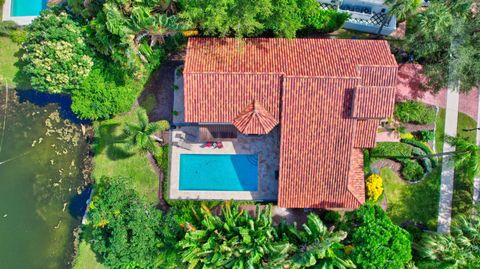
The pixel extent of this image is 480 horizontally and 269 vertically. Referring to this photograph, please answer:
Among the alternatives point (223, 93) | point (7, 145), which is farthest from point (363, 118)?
point (7, 145)

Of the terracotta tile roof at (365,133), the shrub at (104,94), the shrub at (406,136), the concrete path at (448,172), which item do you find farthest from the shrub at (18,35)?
the concrete path at (448,172)

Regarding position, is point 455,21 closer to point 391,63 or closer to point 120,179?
point 391,63

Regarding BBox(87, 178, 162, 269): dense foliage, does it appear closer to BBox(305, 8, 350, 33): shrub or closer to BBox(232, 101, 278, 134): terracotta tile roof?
BBox(232, 101, 278, 134): terracotta tile roof

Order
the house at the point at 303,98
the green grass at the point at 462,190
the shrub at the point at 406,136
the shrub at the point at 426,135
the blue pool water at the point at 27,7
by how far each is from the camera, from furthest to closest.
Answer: the blue pool water at the point at 27,7
the shrub at the point at 406,136
the shrub at the point at 426,135
the green grass at the point at 462,190
the house at the point at 303,98

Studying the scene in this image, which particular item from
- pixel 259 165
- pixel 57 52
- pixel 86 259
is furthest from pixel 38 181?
pixel 259 165

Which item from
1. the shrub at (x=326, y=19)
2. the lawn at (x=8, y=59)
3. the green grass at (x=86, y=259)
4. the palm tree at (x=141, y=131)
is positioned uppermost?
the shrub at (x=326, y=19)

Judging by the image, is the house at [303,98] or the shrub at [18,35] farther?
the shrub at [18,35]

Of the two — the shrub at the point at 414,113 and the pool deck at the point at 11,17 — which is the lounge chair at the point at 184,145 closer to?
the pool deck at the point at 11,17
